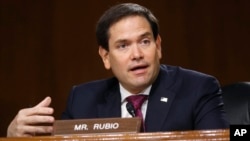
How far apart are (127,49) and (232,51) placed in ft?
4.99

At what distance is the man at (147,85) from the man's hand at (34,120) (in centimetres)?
4

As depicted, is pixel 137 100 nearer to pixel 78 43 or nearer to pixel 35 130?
pixel 35 130

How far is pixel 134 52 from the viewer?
1656mm

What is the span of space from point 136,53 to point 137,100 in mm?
214

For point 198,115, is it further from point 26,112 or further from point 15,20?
point 15,20

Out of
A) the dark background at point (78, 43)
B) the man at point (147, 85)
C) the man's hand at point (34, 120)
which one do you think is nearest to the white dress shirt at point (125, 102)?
the man at point (147, 85)

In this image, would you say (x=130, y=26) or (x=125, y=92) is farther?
(x=125, y=92)

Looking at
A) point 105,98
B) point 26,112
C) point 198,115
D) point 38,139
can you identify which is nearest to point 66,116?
point 105,98

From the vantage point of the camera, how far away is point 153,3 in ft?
10.0

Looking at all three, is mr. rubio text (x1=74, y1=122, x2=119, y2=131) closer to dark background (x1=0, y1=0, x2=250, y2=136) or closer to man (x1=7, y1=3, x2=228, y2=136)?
man (x1=7, y1=3, x2=228, y2=136)

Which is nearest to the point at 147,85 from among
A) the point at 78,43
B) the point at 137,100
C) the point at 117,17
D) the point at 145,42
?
the point at 137,100

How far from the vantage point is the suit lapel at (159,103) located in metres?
1.67

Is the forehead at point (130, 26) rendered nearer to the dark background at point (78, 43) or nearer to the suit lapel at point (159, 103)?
the suit lapel at point (159, 103)

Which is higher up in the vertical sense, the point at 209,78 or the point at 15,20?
the point at 15,20
